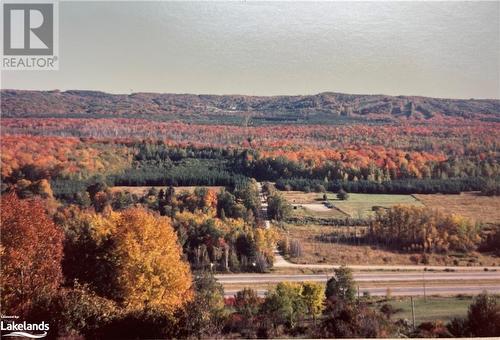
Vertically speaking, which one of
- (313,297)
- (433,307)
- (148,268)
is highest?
(148,268)

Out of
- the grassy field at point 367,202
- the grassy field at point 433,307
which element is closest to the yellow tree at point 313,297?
the grassy field at point 433,307

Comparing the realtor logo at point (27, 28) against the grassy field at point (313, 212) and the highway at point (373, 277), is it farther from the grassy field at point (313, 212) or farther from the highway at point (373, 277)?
the grassy field at point (313, 212)

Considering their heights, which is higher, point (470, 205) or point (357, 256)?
point (470, 205)

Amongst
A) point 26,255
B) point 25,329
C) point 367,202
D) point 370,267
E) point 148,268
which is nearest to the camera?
point 25,329

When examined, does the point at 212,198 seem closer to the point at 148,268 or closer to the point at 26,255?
the point at 148,268

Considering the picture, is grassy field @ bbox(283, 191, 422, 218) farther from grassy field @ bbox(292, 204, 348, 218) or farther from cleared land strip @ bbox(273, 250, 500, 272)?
cleared land strip @ bbox(273, 250, 500, 272)

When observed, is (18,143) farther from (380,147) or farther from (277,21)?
(380,147)

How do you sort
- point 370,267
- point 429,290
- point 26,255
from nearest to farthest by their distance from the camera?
point 26,255 < point 429,290 < point 370,267

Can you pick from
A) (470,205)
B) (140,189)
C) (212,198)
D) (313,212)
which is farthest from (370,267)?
(140,189)

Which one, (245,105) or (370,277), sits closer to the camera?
(370,277)
